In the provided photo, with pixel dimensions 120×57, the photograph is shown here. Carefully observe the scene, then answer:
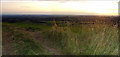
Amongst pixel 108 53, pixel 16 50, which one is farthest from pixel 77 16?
pixel 16 50

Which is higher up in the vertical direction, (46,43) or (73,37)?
(73,37)

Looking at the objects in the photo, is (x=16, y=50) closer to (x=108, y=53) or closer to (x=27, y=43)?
(x=27, y=43)

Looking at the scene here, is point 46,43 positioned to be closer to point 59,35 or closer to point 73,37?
point 59,35

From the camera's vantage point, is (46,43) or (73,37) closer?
(73,37)

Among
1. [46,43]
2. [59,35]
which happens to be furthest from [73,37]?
[46,43]

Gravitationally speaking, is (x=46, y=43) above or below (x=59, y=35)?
below
